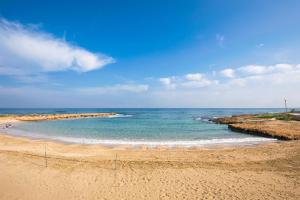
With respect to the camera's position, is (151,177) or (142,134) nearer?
(151,177)

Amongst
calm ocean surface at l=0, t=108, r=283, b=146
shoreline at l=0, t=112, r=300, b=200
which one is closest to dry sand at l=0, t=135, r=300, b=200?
shoreline at l=0, t=112, r=300, b=200

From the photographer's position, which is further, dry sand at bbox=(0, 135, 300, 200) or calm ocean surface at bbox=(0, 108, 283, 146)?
calm ocean surface at bbox=(0, 108, 283, 146)

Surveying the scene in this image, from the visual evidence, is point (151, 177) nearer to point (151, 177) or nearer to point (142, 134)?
point (151, 177)

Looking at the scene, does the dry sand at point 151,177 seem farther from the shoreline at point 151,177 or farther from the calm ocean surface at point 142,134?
the calm ocean surface at point 142,134

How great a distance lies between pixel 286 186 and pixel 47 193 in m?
10.6

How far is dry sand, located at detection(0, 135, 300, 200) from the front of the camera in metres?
9.91

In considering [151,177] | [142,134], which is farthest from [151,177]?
[142,134]

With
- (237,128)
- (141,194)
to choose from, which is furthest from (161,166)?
(237,128)

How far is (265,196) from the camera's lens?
31.3 feet

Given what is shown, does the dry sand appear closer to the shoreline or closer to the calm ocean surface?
the shoreline

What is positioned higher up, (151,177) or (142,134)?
(151,177)

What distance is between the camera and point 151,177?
12.1 meters

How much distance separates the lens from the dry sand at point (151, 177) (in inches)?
390

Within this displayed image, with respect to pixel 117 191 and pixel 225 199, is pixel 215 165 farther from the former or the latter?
pixel 117 191
